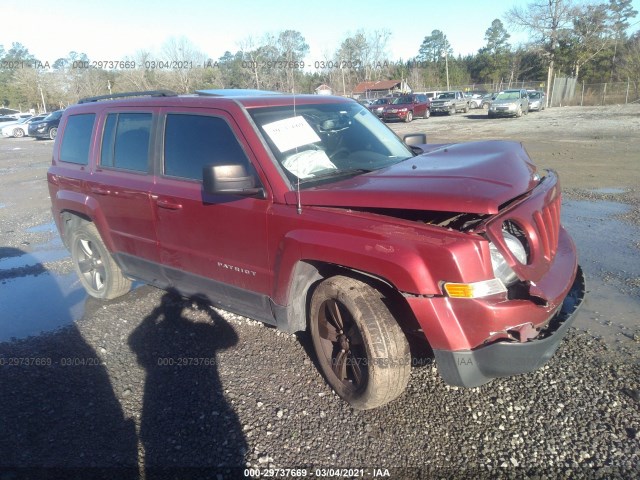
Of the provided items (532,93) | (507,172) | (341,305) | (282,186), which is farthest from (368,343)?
(532,93)

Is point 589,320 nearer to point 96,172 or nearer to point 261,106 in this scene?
point 261,106

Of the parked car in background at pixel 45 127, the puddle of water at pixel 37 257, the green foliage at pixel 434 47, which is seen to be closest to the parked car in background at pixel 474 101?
the parked car in background at pixel 45 127

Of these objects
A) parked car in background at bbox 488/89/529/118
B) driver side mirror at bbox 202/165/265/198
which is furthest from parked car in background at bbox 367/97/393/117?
driver side mirror at bbox 202/165/265/198

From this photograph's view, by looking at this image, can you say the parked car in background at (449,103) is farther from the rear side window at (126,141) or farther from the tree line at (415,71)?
the rear side window at (126,141)

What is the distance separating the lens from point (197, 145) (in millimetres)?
3551

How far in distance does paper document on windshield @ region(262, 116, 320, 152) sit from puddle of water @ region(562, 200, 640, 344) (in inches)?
104

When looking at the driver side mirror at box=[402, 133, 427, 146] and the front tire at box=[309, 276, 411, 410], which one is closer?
the front tire at box=[309, 276, 411, 410]

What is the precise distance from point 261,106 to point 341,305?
158 cm

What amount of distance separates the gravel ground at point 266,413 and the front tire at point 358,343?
0.60ft

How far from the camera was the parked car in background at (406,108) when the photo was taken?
28594mm

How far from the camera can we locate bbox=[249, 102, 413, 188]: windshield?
10.5ft

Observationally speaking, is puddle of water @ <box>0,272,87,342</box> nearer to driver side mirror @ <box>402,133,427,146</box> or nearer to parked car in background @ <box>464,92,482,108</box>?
driver side mirror @ <box>402,133,427,146</box>

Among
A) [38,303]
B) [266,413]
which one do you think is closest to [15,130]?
[38,303]

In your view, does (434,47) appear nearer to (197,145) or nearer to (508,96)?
(508,96)
